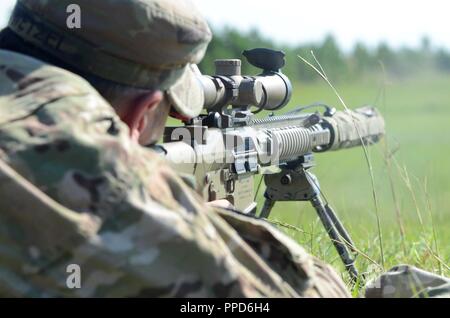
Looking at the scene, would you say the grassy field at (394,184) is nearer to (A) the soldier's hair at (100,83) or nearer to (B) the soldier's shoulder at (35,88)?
(A) the soldier's hair at (100,83)

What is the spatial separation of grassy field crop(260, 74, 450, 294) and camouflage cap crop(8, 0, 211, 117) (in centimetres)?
149

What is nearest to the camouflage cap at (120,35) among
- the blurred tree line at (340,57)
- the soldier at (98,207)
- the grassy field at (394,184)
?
the soldier at (98,207)

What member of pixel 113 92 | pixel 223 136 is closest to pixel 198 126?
pixel 223 136

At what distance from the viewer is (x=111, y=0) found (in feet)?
7.46

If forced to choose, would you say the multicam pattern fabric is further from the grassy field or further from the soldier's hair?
the grassy field

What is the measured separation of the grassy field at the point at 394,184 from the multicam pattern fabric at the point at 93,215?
1.62 m

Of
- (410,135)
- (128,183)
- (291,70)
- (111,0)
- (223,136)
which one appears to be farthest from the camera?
A: (291,70)

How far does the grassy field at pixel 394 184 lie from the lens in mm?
4648

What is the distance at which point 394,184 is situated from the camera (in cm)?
666

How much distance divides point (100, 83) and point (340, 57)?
1617 inches

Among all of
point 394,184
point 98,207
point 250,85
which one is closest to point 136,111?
point 98,207

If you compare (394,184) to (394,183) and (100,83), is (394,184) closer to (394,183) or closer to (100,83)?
(394,183)
